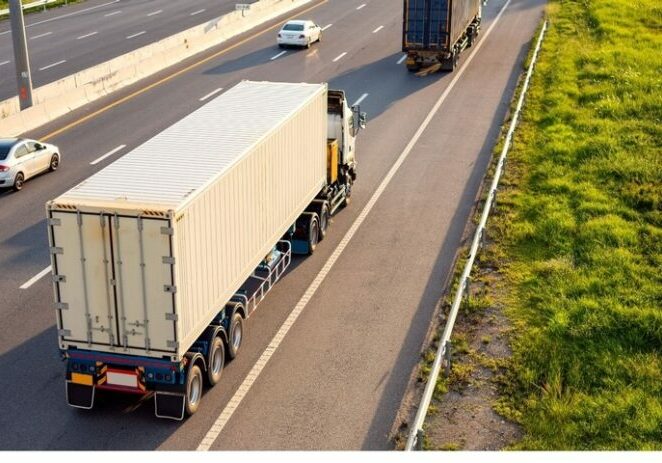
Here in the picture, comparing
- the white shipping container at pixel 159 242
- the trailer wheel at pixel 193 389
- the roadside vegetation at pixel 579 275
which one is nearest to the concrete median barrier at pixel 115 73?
the roadside vegetation at pixel 579 275

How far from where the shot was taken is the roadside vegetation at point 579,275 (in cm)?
1284

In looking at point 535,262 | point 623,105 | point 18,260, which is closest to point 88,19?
point 623,105

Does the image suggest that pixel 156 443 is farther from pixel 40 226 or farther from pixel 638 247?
pixel 638 247

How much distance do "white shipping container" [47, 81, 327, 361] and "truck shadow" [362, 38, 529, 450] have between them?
2.91 m

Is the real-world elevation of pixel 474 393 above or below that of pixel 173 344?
below

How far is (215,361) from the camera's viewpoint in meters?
13.9

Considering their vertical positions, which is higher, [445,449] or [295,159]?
[295,159]

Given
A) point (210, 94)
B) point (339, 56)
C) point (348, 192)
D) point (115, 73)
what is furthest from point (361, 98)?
point (348, 192)

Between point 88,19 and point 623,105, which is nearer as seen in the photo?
point 623,105

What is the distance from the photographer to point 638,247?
1902 centimetres

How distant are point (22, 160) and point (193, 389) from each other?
13109mm

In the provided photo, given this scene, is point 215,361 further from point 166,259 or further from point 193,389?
point 166,259

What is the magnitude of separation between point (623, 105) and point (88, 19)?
1381 inches

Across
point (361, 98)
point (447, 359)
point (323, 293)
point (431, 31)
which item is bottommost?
point (323, 293)
